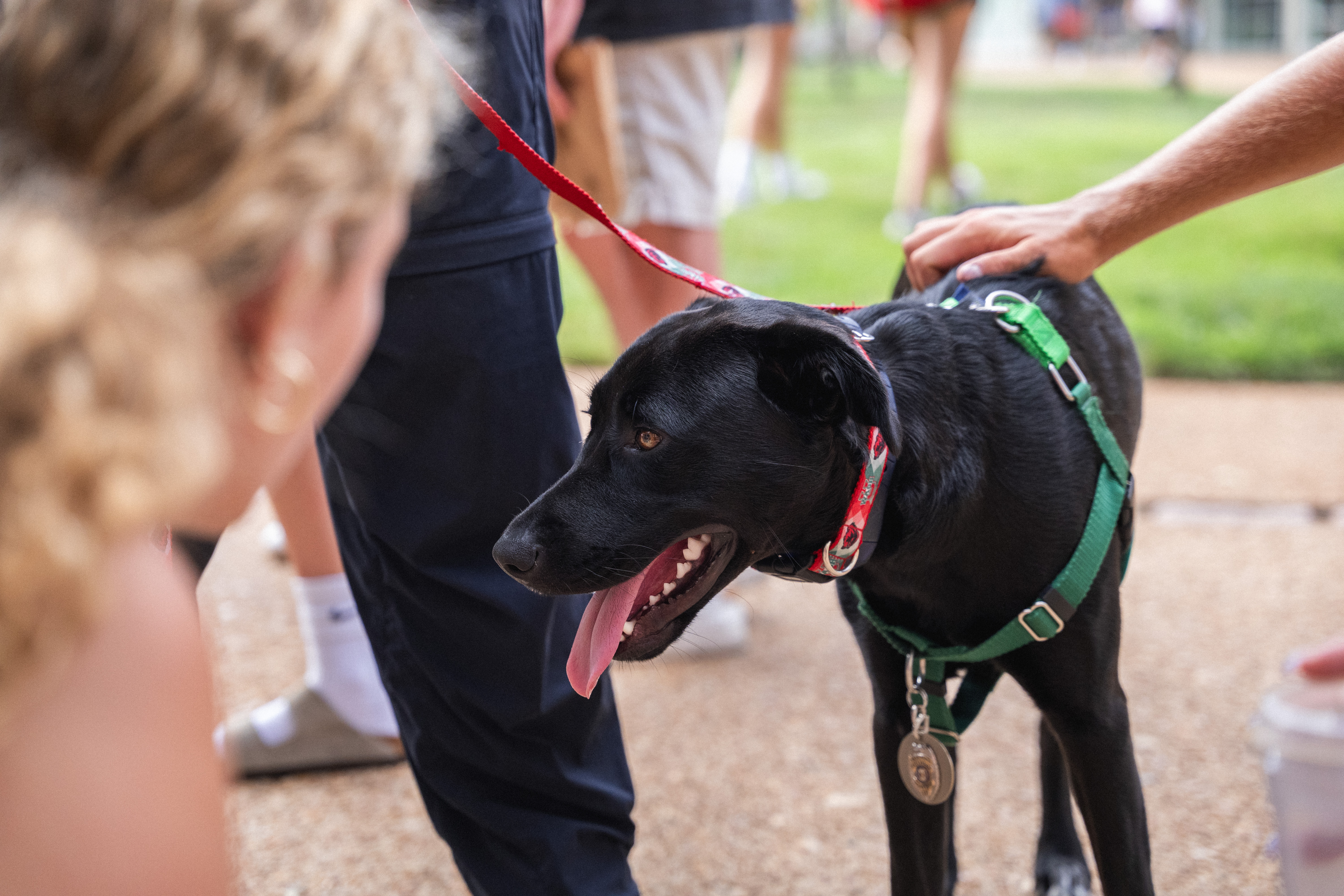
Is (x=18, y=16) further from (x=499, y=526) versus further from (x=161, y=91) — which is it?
(x=499, y=526)

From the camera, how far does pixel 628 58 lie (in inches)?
148

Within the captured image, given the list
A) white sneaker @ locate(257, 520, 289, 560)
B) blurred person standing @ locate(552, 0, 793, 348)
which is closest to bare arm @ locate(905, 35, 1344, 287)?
blurred person standing @ locate(552, 0, 793, 348)

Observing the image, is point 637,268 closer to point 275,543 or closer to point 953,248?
point 953,248

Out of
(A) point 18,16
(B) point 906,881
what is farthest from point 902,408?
(A) point 18,16

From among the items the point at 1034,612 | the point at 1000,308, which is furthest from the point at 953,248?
the point at 1034,612

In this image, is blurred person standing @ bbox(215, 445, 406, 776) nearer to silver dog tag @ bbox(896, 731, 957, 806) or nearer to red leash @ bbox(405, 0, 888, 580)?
red leash @ bbox(405, 0, 888, 580)

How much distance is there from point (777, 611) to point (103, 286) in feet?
10.9

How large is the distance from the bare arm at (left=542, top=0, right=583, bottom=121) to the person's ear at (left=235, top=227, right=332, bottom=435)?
1.37 meters

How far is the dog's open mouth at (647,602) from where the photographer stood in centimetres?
196

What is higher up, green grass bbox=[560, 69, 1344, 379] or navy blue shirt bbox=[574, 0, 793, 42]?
navy blue shirt bbox=[574, 0, 793, 42]

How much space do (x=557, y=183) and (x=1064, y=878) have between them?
177 cm

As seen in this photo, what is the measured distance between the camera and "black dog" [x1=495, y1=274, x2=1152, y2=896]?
191 centimetres

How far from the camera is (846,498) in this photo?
1938mm

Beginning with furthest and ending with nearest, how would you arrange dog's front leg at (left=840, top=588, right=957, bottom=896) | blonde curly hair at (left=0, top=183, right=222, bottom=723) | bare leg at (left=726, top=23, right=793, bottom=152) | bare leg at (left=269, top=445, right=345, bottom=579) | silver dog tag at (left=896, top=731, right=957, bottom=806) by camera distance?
Result: bare leg at (left=726, top=23, right=793, bottom=152) < bare leg at (left=269, top=445, right=345, bottom=579) < dog's front leg at (left=840, top=588, right=957, bottom=896) < silver dog tag at (left=896, top=731, right=957, bottom=806) < blonde curly hair at (left=0, top=183, right=222, bottom=723)
